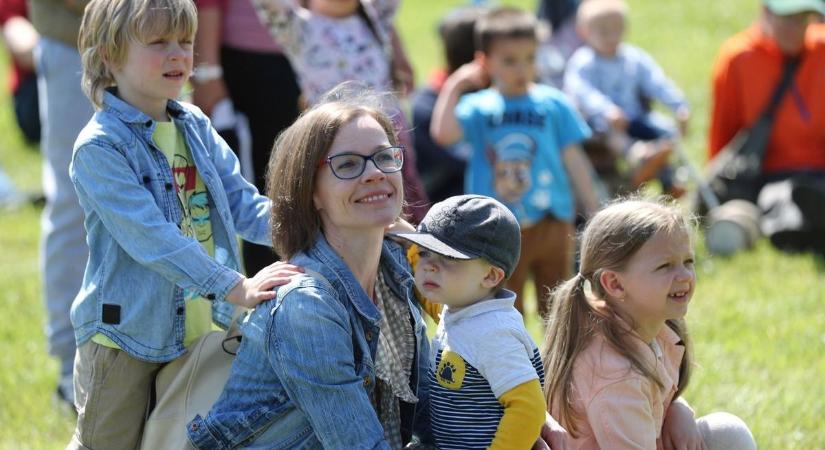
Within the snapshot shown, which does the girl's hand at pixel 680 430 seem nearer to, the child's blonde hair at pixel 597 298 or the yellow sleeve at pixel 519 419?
the child's blonde hair at pixel 597 298

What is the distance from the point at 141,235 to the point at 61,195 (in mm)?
1967

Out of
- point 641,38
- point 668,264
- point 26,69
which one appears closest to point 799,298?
point 668,264

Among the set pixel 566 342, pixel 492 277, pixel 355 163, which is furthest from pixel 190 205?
pixel 566 342

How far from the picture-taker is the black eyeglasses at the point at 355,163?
121 inches

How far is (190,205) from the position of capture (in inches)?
138

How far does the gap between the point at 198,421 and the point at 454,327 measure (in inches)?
26.6

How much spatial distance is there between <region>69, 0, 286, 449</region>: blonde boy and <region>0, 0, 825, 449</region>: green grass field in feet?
4.62

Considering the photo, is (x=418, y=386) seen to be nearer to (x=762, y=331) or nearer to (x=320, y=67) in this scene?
(x=320, y=67)

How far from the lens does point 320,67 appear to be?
223 inches

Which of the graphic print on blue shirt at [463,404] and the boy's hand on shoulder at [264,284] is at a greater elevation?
the boy's hand on shoulder at [264,284]

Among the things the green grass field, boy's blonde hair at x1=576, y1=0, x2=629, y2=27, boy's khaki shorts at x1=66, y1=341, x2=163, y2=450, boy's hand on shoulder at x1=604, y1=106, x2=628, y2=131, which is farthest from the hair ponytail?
boy's blonde hair at x1=576, y1=0, x2=629, y2=27

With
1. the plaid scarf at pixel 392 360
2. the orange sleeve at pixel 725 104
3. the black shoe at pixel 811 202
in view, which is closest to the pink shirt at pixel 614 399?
the plaid scarf at pixel 392 360

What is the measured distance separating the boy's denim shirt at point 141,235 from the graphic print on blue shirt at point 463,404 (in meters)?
0.59

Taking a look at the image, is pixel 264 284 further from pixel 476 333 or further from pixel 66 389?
pixel 66 389
